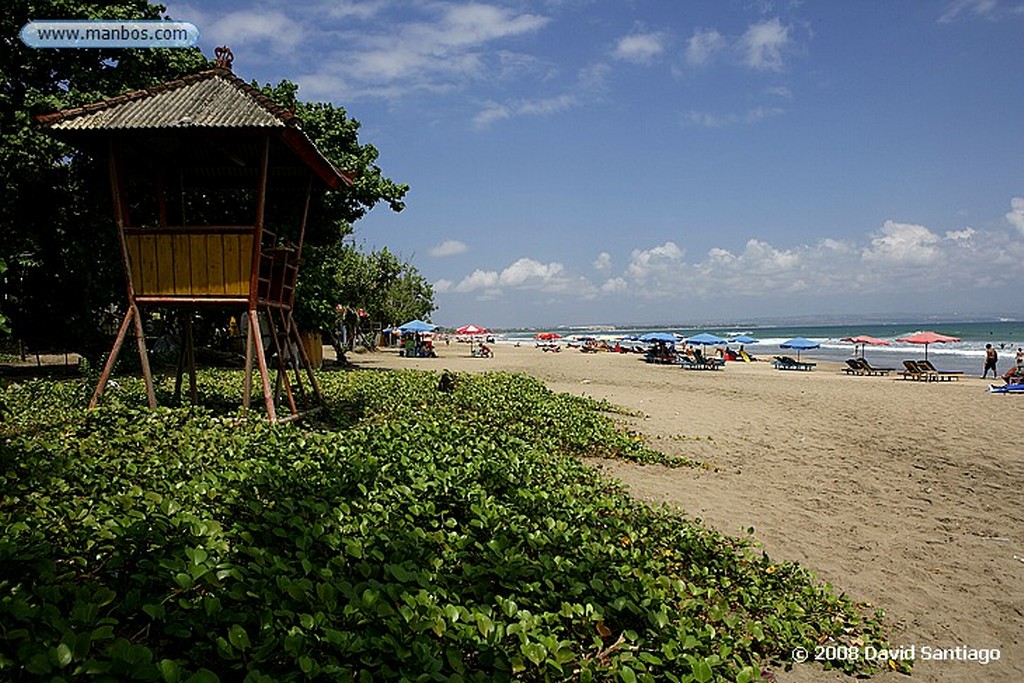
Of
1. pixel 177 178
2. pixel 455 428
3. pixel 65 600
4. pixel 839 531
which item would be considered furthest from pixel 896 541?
pixel 177 178

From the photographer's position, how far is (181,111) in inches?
354

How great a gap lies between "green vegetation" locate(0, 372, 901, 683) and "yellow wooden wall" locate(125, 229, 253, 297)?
2.40 meters

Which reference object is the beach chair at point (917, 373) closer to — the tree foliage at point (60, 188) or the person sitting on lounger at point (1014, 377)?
the person sitting on lounger at point (1014, 377)

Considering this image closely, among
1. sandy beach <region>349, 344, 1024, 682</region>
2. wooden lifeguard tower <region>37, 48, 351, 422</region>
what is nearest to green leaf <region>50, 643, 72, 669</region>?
sandy beach <region>349, 344, 1024, 682</region>

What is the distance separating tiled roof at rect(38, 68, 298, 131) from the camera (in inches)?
340

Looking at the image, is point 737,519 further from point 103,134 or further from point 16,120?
point 16,120

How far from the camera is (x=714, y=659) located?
3523 mm

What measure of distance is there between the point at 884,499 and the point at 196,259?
9937 mm

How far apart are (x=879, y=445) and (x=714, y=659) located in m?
10.5

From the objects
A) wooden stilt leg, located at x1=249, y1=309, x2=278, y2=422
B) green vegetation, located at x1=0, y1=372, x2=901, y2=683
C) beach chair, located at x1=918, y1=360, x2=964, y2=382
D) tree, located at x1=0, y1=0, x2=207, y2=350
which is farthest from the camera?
beach chair, located at x1=918, y1=360, x2=964, y2=382

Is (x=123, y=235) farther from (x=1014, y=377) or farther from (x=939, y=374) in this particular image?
(x=939, y=374)

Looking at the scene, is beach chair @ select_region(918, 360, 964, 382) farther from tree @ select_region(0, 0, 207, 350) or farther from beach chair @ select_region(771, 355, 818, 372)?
tree @ select_region(0, 0, 207, 350)

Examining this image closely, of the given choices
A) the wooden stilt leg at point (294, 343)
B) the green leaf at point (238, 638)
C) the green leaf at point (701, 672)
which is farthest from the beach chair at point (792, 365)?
the green leaf at point (238, 638)

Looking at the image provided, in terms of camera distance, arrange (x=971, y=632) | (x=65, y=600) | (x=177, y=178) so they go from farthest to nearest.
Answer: (x=177, y=178) < (x=971, y=632) < (x=65, y=600)
